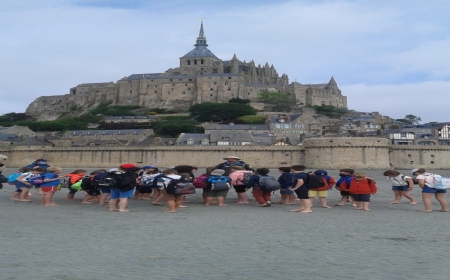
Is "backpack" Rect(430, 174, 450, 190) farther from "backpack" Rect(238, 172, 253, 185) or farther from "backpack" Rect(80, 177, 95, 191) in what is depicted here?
"backpack" Rect(80, 177, 95, 191)

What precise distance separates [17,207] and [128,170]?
317 centimetres

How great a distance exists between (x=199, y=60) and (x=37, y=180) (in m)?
91.5

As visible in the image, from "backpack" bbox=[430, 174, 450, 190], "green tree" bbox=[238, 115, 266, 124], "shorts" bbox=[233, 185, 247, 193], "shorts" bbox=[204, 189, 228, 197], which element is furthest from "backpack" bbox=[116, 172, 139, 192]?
"green tree" bbox=[238, 115, 266, 124]

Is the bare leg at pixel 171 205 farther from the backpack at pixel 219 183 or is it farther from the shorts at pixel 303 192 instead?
the shorts at pixel 303 192

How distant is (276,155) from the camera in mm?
51094

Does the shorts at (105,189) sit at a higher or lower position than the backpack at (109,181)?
lower

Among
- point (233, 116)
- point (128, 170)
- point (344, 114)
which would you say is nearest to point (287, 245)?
point (128, 170)

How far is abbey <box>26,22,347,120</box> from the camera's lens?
92.1m

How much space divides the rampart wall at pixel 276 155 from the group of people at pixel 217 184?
110ft

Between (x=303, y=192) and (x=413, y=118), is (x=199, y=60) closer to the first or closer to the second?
(x=413, y=118)

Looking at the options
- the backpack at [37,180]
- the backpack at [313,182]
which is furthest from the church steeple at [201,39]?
the backpack at [313,182]

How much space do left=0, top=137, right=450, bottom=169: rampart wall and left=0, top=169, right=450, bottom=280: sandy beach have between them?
36.1 m

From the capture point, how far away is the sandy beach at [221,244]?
19.9ft

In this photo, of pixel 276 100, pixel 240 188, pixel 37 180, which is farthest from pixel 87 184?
pixel 276 100
